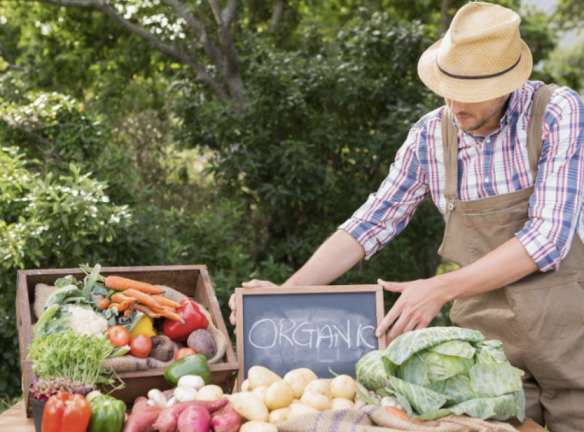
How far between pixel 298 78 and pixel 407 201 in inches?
155

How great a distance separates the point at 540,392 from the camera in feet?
6.70

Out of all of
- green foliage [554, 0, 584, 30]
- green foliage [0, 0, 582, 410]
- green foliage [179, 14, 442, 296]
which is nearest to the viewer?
green foliage [0, 0, 582, 410]

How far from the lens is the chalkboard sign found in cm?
195

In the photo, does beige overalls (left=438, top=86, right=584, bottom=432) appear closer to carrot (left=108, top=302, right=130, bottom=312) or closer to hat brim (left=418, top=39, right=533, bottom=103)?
hat brim (left=418, top=39, right=533, bottom=103)

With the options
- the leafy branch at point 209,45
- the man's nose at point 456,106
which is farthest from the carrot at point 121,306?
the leafy branch at point 209,45

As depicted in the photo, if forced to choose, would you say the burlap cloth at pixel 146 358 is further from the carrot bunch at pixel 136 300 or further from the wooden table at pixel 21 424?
the wooden table at pixel 21 424

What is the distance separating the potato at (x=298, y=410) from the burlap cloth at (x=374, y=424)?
2 cm

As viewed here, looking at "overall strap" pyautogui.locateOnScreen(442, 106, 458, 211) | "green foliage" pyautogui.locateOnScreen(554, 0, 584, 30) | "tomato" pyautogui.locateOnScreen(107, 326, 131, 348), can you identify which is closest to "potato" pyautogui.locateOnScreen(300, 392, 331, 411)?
"tomato" pyautogui.locateOnScreen(107, 326, 131, 348)

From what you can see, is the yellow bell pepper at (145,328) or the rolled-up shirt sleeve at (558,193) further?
the yellow bell pepper at (145,328)

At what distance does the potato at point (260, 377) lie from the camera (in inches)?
68.6

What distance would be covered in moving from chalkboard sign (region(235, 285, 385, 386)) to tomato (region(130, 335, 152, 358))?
0.31m

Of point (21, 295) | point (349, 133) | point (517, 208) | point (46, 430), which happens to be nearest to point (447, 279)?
point (517, 208)

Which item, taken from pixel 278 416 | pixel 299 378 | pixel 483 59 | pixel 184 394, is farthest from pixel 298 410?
pixel 483 59

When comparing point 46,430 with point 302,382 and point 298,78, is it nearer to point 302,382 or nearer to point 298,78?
point 302,382
